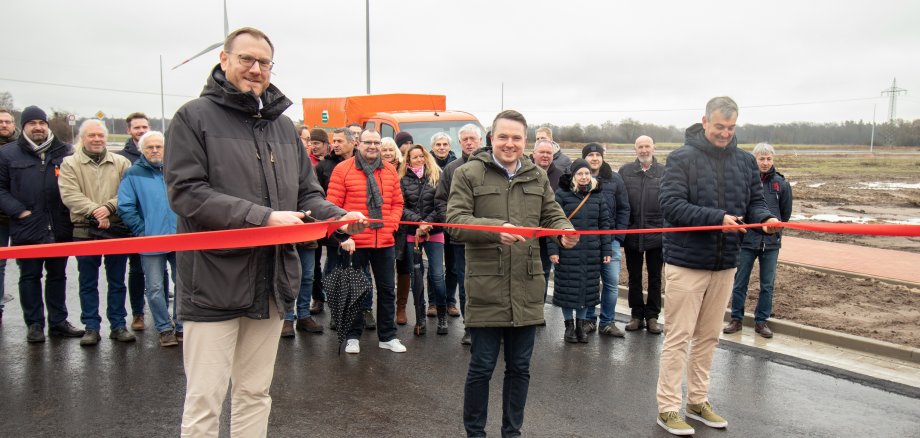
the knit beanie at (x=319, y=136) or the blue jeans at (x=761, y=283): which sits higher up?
the knit beanie at (x=319, y=136)

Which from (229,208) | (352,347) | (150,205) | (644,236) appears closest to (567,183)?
(644,236)

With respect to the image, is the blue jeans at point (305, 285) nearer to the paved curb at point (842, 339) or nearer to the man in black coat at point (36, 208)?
the man in black coat at point (36, 208)

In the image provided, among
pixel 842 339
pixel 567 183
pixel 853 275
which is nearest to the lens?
pixel 842 339

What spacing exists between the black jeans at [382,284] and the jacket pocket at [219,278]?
3.58 m

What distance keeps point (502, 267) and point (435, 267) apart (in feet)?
11.9

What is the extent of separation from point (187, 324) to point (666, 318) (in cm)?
330

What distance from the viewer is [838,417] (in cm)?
509

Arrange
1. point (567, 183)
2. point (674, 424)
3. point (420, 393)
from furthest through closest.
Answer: point (567, 183)
point (420, 393)
point (674, 424)

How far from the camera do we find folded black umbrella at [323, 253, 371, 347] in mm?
6422

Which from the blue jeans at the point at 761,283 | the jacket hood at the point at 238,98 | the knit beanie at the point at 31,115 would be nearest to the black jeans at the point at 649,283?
the blue jeans at the point at 761,283

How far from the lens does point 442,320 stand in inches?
295

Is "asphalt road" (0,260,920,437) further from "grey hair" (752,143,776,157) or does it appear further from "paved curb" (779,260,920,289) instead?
"paved curb" (779,260,920,289)

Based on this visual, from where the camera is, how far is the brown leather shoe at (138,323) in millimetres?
7363

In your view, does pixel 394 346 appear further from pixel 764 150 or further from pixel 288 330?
pixel 764 150
